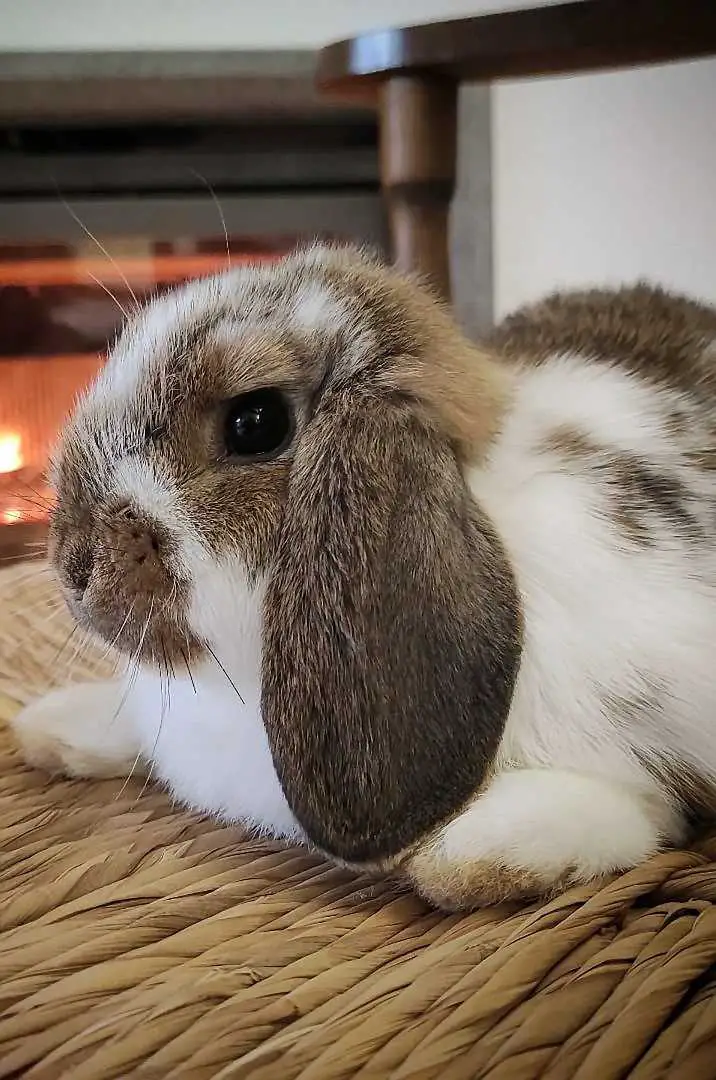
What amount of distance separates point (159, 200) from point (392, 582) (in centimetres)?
171

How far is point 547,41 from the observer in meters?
1.07

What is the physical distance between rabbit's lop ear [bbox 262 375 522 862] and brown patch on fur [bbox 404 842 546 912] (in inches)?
0.7

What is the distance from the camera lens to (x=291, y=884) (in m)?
0.68

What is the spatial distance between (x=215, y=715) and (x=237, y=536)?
0.15 metres

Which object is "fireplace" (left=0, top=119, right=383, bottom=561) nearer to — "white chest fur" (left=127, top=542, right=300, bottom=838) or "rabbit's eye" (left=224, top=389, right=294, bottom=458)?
"white chest fur" (left=127, top=542, right=300, bottom=838)

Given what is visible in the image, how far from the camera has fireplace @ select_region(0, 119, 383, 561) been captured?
6.91 ft

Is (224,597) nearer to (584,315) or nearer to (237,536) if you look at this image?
(237,536)

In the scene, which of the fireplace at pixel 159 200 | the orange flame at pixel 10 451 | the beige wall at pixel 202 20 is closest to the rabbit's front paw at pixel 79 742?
the fireplace at pixel 159 200

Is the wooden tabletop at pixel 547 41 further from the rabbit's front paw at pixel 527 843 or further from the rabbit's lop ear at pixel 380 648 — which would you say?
the rabbit's front paw at pixel 527 843

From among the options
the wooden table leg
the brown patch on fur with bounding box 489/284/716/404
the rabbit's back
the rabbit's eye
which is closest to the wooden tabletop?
the wooden table leg

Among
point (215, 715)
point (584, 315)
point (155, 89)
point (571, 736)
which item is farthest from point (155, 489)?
point (155, 89)

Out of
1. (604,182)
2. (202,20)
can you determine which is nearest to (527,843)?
(604,182)

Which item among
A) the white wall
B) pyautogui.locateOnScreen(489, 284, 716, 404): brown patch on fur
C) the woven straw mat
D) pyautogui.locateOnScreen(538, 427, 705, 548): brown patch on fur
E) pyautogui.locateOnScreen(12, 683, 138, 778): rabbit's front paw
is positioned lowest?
the woven straw mat

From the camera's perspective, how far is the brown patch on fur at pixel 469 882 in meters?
0.61
